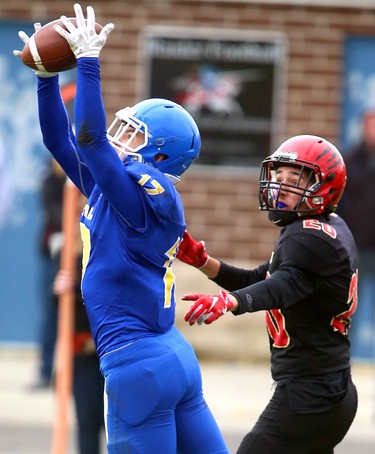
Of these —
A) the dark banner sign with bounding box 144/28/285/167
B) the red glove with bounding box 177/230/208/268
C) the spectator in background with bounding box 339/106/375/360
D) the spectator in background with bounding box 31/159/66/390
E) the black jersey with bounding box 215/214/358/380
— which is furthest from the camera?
the dark banner sign with bounding box 144/28/285/167

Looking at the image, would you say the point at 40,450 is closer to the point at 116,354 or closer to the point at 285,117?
the point at 116,354

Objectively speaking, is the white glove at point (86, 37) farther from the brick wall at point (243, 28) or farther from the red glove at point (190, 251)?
the brick wall at point (243, 28)

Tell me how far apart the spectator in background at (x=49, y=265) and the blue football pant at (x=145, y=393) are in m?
5.80

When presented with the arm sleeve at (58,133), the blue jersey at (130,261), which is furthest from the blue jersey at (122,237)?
the arm sleeve at (58,133)

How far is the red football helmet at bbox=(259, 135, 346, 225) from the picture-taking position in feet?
17.9

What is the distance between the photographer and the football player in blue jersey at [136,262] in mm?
4812

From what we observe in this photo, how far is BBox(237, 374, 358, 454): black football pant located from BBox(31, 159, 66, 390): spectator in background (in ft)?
18.4

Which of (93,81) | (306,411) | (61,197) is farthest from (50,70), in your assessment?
(61,197)

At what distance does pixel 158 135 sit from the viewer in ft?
16.7

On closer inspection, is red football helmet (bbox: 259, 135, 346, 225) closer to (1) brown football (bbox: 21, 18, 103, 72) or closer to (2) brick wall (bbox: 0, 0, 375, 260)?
(1) brown football (bbox: 21, 18, 103, 72)

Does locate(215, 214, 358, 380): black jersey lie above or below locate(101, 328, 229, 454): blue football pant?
above

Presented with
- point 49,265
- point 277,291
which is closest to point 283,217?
point 277,291

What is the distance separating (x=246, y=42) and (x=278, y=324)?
7.51 m

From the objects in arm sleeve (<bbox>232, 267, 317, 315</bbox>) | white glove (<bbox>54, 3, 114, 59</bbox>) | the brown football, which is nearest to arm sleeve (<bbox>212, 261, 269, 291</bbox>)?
arm sleeve (<bbox>232, 267, 317, 315</bbox>)
